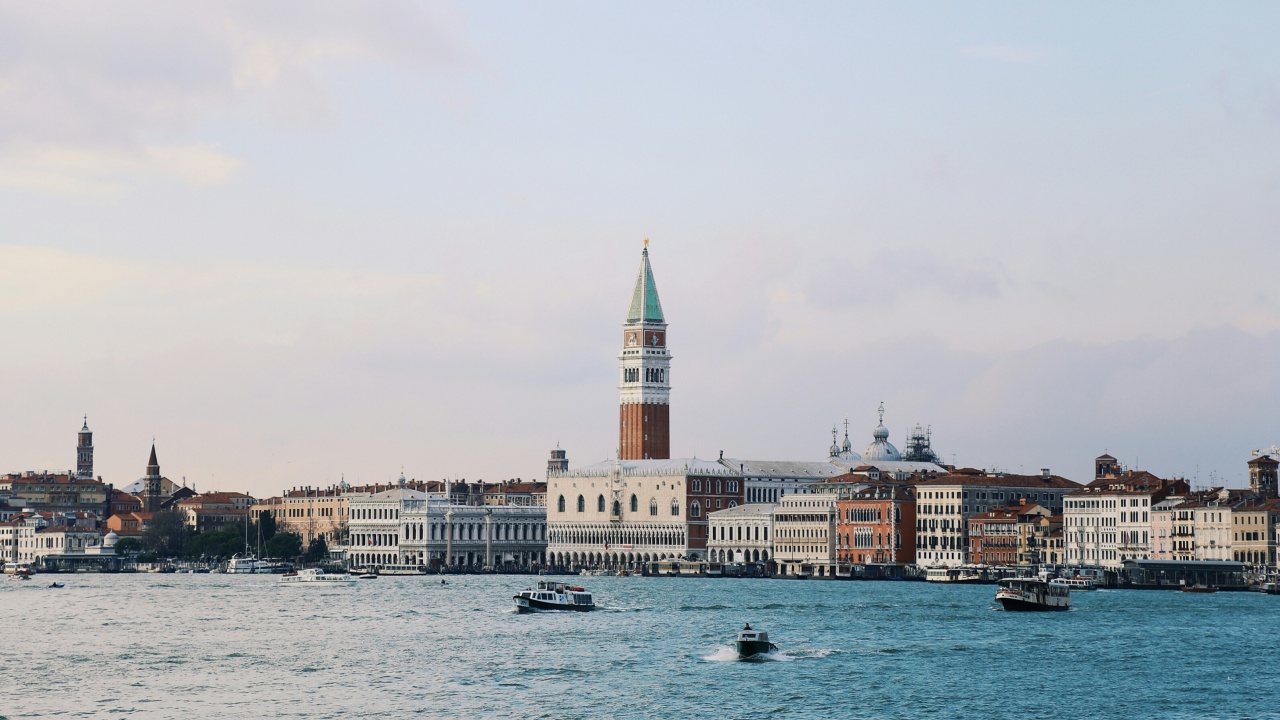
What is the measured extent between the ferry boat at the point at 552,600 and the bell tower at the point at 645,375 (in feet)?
218

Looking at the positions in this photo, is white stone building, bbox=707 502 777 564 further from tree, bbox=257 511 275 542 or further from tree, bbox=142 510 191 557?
tree, bbox=142 510 191 557

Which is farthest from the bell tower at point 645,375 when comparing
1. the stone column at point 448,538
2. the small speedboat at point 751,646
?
the small speedboat at point 751,646

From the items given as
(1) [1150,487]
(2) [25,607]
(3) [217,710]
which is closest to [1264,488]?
(1) [1150,487]

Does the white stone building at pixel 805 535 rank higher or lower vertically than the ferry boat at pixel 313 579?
higher

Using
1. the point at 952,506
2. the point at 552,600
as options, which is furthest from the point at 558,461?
the point at 552,600

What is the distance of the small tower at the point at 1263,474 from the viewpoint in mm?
118438

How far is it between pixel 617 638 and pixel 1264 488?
Result: 203 ft

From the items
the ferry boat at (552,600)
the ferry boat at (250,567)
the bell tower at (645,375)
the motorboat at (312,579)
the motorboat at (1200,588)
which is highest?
the bell tower at (645,375)

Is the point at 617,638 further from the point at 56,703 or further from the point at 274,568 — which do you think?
the point at 274,568

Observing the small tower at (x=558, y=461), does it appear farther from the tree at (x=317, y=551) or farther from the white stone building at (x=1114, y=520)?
the white stone building at (x=1114, y=520)

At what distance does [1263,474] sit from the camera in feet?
390

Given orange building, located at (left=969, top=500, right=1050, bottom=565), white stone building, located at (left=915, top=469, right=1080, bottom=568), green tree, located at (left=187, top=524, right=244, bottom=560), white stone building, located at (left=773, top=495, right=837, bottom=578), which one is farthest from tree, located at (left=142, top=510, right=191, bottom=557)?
orange building, located at (left=969, top=500, right=1050, bottom=565)

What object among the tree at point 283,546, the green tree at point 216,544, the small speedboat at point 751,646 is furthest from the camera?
the green tree at point 216,544

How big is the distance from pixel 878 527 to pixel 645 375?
24483mm
